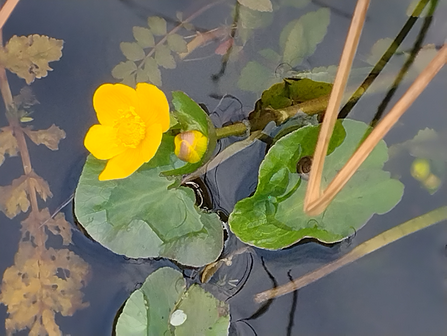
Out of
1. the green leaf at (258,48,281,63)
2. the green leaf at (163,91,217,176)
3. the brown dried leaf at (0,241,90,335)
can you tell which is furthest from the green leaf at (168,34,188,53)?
the brown dried leaf at (0,241,90,335)

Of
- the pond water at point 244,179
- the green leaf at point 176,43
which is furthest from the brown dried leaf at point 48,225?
the green leaf at point 176,43

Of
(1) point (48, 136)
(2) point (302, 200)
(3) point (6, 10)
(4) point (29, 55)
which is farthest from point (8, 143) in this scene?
(2) point (302, 200)

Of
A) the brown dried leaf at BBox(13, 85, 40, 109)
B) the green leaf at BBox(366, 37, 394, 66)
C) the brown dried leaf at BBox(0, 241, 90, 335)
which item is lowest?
the brown dried leaf at BBox(0, 241, 90, 335)

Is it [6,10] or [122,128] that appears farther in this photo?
[6,10]

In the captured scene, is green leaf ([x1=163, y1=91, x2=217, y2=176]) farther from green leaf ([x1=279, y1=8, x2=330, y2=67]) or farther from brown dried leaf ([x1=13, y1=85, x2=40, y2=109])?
brown dried leaf ([x1=13, y1=85, x2=40, y2=109])

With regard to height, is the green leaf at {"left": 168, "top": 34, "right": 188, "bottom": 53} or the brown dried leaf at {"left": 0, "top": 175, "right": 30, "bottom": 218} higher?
the green leaf at {"left": 168, "top": 34, "right": 188, "bottom": 53}

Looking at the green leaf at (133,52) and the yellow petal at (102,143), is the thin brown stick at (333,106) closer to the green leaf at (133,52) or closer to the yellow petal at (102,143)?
the yellow petal at (102,143)

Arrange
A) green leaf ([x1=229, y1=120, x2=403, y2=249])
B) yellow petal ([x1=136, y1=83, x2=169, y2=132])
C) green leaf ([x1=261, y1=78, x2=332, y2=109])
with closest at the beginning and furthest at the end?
yellow petal ([x1=136, y1=83, x2=169, y2=132])
green leaf ([x1=229, y1=120, x2=403, y2=249])
green leaf ([x1=261, y1=78, x2=332, y2=109])

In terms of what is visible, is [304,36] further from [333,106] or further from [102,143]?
[102,143]
